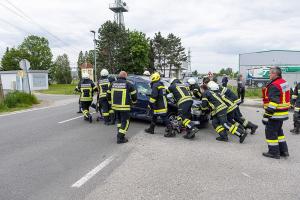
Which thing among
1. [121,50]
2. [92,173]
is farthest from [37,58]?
[92,173]

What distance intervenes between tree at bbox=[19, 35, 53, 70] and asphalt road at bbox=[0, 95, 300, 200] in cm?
6326

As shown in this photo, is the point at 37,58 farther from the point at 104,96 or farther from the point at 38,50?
the point at 104,96

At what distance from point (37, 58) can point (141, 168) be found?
218 ft

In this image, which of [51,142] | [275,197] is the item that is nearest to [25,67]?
[51,142]

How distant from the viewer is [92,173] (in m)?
4.39

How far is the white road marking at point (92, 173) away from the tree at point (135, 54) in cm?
3991

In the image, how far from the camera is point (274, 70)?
5.20 metres

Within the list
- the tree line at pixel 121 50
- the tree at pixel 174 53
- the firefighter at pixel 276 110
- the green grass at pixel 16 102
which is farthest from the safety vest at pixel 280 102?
the tree at pixel 174 53

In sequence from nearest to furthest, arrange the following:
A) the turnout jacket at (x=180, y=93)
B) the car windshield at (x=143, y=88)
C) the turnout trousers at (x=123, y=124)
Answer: the turnout trousers at (x=123, y=124)
the turnout jacket at (x=180, y=93)
the car windshield at (x=143, y=88)

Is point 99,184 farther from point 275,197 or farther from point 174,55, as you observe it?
point 174,55

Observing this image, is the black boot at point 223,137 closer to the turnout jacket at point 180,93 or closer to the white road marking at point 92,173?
the turnout jacket at point 180,93

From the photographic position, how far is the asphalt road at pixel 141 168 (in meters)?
3.71

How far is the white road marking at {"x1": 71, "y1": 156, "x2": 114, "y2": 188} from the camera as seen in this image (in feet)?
13.0

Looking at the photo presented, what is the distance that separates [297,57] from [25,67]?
50.8 metres
